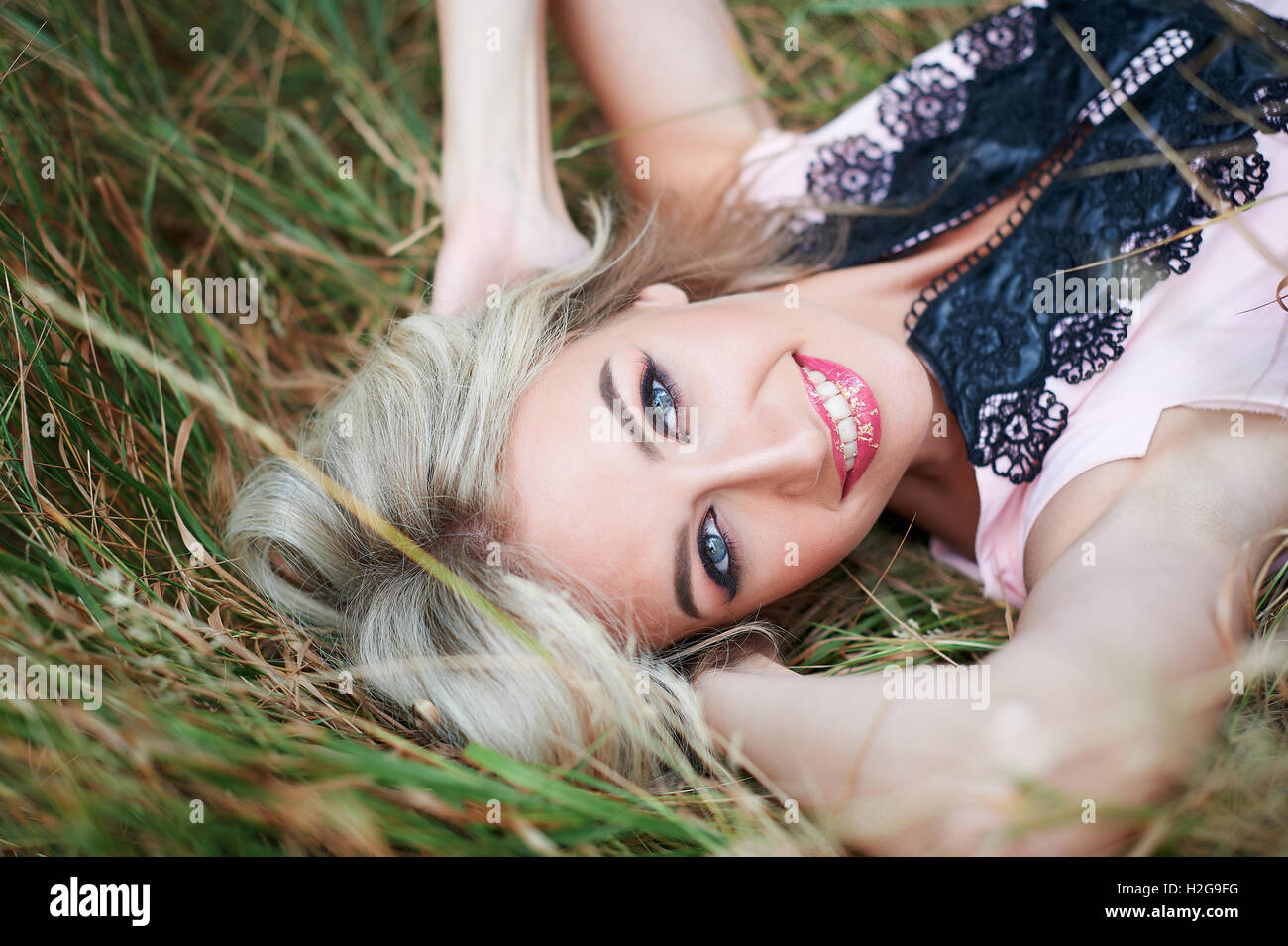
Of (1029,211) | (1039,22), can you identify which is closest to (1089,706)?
(1029,211)

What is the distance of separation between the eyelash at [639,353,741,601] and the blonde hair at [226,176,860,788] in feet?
0.60

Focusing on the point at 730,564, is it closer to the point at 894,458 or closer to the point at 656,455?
the point at 656,455

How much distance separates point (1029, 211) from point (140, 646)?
6.78 feet

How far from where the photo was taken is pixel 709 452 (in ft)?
5.25

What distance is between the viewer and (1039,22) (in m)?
2.11

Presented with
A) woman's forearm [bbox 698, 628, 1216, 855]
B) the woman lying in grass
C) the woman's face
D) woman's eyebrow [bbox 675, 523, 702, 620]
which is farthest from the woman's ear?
woman's forearm [bbox 698, 628, 1216, 855]

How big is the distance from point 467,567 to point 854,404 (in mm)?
857

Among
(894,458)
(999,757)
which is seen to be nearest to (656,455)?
(894,458)
